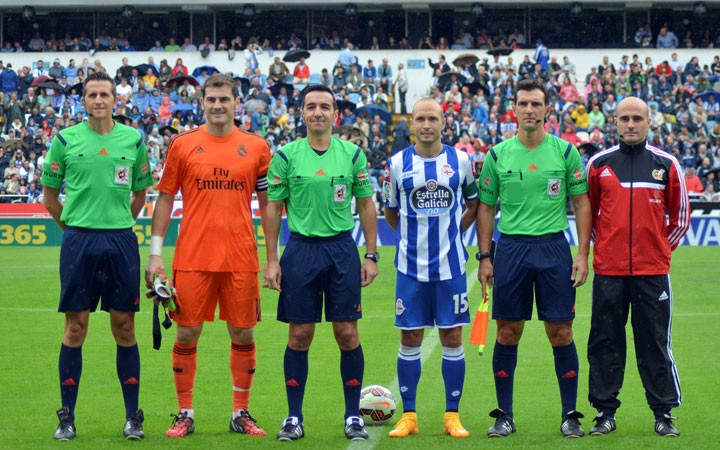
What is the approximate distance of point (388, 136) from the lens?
34.3 meters

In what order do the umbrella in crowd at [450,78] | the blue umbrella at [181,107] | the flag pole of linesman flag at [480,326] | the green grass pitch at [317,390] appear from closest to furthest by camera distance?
1. the green grass pitch at [317,390]
2. the flag pole of linesman flag at [480,326]
3. the blue umbrella at [181,107]
4. the umbrella in crowd at [450,78]

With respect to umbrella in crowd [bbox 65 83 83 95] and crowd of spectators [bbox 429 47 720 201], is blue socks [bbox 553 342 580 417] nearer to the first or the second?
crowd of spectators [bbox 429 47 720 201]

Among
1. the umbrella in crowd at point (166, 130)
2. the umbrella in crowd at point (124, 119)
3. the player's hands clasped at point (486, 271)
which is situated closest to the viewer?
the player's hands clasped at point (486, 271)

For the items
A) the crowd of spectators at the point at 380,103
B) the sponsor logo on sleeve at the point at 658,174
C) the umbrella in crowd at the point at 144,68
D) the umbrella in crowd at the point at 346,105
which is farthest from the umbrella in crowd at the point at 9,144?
the sponsor logo on sleeve at the point at 658,174

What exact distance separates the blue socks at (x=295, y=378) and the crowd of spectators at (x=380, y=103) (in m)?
21.0

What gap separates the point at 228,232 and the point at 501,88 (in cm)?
2774

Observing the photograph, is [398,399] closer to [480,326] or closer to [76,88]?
[480,326]

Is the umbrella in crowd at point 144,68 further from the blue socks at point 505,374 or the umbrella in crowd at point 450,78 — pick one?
the blue socks at point 505,374

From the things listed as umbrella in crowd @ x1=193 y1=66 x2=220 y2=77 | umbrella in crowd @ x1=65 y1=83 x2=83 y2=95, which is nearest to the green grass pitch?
umbrella in crowd @ x1=65 y1=83 x2=83 y2=95

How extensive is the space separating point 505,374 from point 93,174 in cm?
298

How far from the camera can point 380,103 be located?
116 ft

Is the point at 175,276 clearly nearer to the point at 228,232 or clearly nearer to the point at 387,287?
the point at 228,232

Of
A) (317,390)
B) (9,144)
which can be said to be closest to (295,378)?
(317,390)

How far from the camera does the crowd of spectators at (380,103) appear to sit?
30.6 meters
